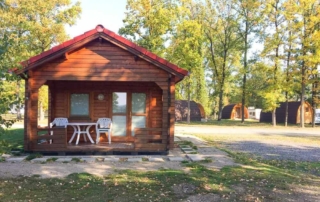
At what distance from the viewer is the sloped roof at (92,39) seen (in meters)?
8.96

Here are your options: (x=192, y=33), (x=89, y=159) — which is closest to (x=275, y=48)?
(x=192, y=33)

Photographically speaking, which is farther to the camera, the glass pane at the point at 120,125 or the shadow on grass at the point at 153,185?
the glass pane at the point at 120,125

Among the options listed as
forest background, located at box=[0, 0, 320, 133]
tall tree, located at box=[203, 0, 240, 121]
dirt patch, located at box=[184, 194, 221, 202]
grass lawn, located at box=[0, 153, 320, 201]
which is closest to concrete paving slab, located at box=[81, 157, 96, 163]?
grass lawn, located at box=[0, 153, 320, 201]

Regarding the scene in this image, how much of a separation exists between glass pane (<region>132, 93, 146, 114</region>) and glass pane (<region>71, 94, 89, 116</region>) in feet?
5.39

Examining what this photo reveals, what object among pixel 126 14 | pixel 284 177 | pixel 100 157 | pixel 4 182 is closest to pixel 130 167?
pixel 100 157

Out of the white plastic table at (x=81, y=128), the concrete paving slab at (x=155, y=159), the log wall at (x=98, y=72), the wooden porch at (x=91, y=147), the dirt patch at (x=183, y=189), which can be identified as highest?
the log wall at (x=98, y=72)

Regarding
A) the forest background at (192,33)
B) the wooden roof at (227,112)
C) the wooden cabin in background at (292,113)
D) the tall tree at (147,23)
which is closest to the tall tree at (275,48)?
the forest background at (192,33)

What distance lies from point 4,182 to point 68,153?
343 centimetres

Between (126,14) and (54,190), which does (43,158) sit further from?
(126,14)

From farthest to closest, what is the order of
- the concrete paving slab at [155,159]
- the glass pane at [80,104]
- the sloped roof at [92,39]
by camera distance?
the glass pane at [80,104], the sloped roof at [92,39], the concrete paving slab at [155,159]

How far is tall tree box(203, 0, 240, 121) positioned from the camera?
36688 mm

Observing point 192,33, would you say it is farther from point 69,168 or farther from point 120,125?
point 69,168

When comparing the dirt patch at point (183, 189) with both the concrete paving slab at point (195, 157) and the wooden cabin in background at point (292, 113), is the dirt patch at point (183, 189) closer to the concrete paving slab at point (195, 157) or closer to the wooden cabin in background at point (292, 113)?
the concrete paving slab at point (195, 157)

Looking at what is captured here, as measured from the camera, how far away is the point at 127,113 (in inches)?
432
